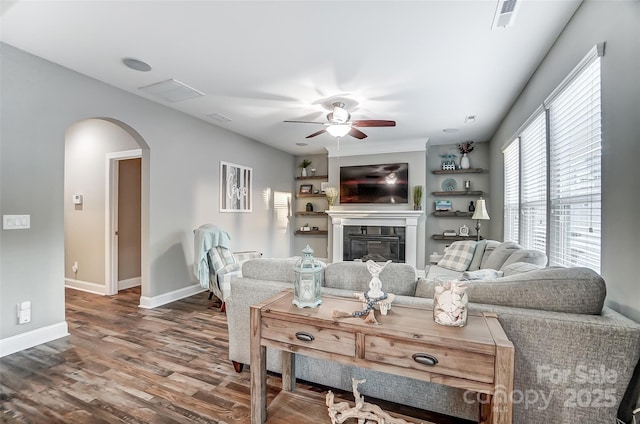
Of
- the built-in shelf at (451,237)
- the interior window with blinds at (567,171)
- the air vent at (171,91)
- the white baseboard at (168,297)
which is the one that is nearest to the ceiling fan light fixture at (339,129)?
the air vent at (171,91)

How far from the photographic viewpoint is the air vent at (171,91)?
3172 mm

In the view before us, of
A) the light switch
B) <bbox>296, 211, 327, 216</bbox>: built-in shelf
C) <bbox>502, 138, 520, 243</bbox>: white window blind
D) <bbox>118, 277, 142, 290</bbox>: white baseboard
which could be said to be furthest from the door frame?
<bbox>502, 138, 520, 243</bbox>: white window blind

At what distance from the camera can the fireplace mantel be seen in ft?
18.2

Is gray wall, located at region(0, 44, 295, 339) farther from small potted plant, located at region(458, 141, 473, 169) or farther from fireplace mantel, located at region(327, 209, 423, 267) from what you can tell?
small potted plant, located at region(458, 141, 473, 169)

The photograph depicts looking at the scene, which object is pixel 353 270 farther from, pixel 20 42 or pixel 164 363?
pixel 20 42

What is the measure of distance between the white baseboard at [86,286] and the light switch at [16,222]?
1971 mm

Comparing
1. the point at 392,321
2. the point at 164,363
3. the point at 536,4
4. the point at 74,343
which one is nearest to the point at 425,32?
the point at 536,4

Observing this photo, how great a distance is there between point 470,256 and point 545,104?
207 centimetres

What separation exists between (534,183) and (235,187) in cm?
432

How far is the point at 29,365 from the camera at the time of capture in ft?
7.54

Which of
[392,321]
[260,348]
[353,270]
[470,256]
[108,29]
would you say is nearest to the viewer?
[392,321]

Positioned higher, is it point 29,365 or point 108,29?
point 108,29

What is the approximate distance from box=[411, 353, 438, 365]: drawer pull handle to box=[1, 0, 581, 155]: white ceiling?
213cm

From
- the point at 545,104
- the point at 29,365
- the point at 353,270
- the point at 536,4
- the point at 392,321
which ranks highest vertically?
the point at 536,4
